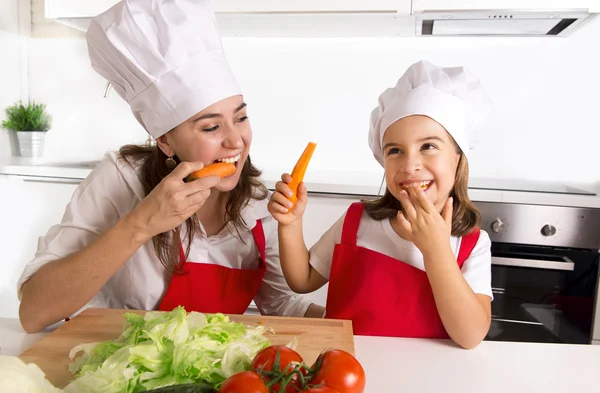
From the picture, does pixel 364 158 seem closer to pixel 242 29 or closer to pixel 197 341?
pixel 242 29

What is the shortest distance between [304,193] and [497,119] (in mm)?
1728

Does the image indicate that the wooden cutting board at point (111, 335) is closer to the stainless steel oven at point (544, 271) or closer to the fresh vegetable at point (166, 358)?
the fresh vegetable at point (166, 358)

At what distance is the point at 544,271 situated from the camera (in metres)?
2.20

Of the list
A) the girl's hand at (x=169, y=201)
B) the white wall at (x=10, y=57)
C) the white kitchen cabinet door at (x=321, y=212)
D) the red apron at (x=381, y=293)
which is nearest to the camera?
the girl's hand at (x=169, y=201)

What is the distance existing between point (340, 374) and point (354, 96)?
227cm

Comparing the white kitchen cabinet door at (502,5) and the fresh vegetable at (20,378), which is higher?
the white kitchen cabinet door at (502,5)

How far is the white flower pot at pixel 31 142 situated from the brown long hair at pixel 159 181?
5.55ft

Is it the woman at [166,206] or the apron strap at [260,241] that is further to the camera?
the apron strap at [260,241]

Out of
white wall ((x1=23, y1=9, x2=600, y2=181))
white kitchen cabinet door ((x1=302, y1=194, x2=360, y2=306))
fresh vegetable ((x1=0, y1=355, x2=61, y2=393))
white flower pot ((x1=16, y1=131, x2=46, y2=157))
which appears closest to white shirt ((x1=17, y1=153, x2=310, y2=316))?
fresh vegetable ((x1=0, y1=355, x2=61, y2=393))

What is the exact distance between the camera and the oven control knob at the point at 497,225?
7.16 ft

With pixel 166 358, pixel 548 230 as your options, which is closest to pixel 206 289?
pixel 166 358

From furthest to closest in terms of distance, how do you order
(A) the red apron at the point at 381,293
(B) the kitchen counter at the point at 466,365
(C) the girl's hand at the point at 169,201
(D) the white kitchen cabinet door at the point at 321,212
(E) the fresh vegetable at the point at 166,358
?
(D) the white kitchen cabinet door at the point at 321,212 → (A) the red apron at the point at 381,293 → (C) the girl's hand at the point at 169,201 → (B) the kitchen counter at the point at 466,365 → (E) the fresh vegetable at the point at 166,358

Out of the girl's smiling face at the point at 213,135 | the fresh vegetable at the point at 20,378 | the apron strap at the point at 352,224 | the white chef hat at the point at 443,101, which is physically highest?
the white chef hat at the point at 443,101

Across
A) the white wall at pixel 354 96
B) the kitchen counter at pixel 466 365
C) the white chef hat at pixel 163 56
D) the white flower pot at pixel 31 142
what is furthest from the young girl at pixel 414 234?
the white flower pot at pixel 31 142
